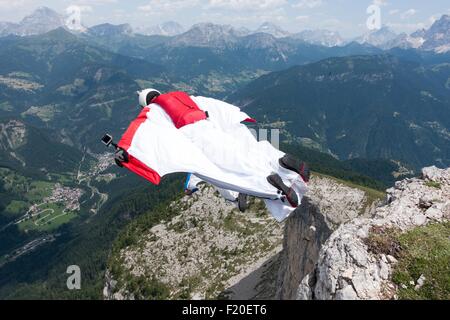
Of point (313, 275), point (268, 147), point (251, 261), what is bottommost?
point (251, 261)

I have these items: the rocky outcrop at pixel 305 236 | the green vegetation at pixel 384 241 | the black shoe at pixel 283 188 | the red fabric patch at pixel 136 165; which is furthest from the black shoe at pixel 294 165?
the rocky outcrop at pixel 305 236

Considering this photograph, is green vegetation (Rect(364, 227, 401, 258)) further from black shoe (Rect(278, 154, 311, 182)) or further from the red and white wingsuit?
black shoe (Rect(278, 154, 311, 182))

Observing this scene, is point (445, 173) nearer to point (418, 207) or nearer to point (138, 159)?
point (418, 207)

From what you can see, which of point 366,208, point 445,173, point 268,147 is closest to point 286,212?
point 268,147

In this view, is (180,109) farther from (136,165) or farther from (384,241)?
(384,241)

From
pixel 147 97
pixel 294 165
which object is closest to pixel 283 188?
pixel 294 165
